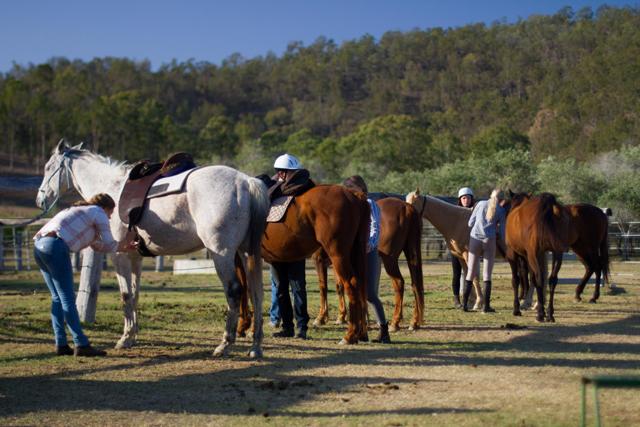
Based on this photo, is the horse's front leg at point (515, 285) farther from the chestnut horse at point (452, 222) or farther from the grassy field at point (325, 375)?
the chestnut horse at point (452, 222)

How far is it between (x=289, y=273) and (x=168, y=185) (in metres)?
2.65

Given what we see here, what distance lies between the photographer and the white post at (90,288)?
12797 millimetres

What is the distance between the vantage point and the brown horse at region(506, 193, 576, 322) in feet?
46.3

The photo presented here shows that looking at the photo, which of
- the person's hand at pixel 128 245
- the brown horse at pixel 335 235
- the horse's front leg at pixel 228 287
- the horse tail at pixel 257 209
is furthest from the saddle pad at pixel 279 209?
the person's hand at pixel 128 245

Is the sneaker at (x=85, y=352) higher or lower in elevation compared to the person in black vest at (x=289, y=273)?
lower

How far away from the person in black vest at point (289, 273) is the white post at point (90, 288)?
2.93 metres

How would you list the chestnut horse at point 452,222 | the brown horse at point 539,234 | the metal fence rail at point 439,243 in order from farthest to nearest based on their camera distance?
the metal fence rail at point 439,243
the chestnut horse at point 452,222
the brown horse at point 539,234

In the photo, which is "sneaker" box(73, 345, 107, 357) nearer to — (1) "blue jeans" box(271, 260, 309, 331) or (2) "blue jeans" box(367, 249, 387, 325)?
(1) "blue jeans" box(271, 260, 309, 331)

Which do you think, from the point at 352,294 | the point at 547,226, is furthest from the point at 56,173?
the point at 547,226

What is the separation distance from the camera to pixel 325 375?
28.1ft

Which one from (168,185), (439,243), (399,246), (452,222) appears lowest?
(439,243)

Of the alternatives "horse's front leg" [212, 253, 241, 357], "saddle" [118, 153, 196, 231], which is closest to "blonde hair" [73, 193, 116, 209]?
"saddle" [118, 153, 196, 231]

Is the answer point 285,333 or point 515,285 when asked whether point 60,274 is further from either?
point 515,285

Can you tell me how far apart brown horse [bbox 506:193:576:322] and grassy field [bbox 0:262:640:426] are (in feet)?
2.13
